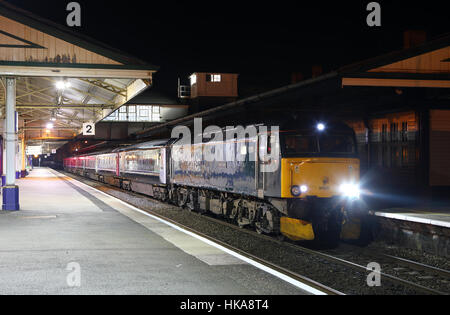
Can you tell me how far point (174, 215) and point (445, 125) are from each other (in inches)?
393

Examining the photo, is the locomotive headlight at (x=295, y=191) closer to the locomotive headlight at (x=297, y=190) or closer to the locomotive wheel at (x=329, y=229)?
the locomotive headlight at (x=297, y=190)

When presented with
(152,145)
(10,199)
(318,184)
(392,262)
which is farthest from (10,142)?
(392,262)

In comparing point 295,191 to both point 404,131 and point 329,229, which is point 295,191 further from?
point 404,131

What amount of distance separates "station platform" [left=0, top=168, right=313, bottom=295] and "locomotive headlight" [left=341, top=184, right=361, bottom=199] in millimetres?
3439

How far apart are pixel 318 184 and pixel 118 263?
485 cm

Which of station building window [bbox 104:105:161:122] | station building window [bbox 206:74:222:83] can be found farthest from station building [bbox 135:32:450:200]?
station building window [bbox 206:74:222:83]

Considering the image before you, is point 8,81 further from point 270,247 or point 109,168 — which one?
point 109,168

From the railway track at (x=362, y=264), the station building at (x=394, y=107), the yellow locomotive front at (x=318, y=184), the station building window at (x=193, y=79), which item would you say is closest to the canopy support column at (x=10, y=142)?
the station building at (x=394, y=107)

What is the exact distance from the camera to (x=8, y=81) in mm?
16172

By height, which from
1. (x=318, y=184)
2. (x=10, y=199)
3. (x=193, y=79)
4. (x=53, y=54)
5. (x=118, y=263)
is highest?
(x=193, y=79)

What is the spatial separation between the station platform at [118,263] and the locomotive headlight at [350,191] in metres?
3.44

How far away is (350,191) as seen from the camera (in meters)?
11.3

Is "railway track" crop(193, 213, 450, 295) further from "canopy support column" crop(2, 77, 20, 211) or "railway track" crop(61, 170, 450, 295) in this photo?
"canopy support column" crop(2, 77, 20, 211)
